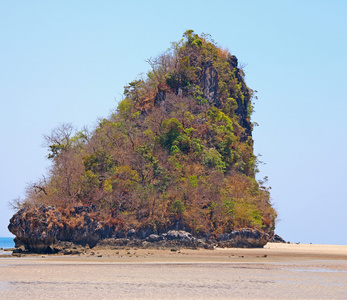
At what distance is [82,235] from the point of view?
50438 millimetres

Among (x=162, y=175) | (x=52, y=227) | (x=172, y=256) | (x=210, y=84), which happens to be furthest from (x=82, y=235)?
(x=210, y=84)

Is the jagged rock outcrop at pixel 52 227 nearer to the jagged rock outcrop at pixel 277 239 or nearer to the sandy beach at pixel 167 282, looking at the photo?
the sandy beach at pixel 167 282

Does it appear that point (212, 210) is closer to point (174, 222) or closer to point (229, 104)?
point (174, 222)

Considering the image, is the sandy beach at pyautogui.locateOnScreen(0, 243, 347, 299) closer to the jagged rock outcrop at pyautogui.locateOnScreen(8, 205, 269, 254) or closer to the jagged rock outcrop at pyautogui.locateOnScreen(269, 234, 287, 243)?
the jagged rock outcrop at pyautogui.locateOnScreen(8, 205, 269, 254)

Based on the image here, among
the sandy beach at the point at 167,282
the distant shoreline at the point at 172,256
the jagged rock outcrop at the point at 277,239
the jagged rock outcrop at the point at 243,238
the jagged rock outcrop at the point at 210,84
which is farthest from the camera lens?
the jagged rock outcrop at the point at 277,239

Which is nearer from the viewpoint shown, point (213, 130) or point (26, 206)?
point (26, 206)

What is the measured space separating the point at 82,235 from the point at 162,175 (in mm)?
18302

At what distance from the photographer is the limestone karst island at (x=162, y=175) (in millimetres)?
52438

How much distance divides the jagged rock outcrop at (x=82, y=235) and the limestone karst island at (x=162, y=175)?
109mm

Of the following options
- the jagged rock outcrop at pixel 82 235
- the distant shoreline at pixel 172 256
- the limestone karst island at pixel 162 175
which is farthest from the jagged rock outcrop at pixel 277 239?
the distant shoreline at pixel 172 256

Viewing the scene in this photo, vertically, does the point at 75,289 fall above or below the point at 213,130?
below

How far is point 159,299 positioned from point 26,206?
1314 inches

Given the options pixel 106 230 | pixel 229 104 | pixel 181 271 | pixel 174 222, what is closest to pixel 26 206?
pixel 106 230

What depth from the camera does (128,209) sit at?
61.5 metres
